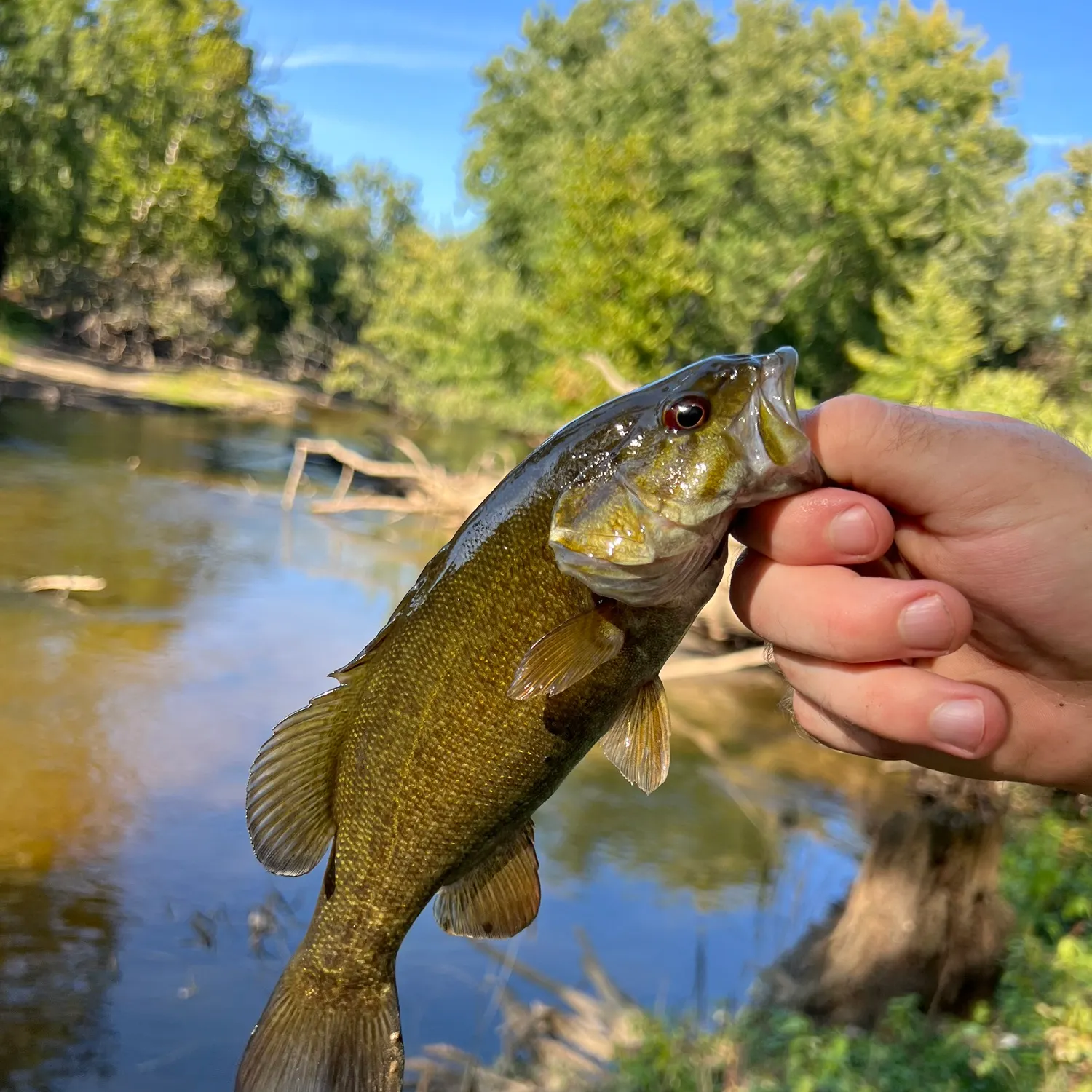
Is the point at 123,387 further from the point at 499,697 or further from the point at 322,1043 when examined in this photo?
the point at 499,697

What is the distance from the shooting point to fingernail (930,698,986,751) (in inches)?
70.4

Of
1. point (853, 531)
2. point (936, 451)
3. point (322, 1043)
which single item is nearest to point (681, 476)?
point (853, 531)

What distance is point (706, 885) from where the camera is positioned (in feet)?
22.8

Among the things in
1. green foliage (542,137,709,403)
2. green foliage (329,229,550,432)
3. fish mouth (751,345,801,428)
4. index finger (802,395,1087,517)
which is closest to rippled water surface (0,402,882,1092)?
index finger (802,395,1087,517)

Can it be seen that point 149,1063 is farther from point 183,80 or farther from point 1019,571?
point 183,80

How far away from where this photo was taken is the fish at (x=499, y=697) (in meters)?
1.68

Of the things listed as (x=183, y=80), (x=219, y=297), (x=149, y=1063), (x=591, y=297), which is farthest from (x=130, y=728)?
(x=219, y=297)

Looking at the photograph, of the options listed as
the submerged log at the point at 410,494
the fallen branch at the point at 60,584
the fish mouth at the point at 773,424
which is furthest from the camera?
the submerged log at the point at 410,494

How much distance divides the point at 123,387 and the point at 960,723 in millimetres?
31443

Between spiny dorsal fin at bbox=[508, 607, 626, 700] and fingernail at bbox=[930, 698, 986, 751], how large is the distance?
0.67 metres

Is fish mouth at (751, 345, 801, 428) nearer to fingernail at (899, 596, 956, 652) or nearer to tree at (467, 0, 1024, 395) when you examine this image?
fingernail at (899, 596, 956, 652)

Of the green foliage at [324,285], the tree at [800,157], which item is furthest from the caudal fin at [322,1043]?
the green foliage at [324,285]

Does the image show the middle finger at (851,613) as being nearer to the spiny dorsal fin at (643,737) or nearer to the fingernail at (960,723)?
the fingernail at (960,723)

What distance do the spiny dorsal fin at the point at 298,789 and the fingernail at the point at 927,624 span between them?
3.73 feet
